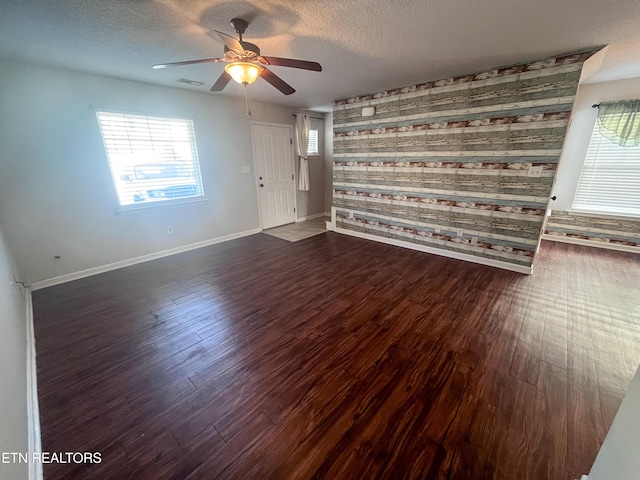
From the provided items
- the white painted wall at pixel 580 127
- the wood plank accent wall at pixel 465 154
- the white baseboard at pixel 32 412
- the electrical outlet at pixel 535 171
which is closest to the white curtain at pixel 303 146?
the wood plank accent wall at pixel 465 154

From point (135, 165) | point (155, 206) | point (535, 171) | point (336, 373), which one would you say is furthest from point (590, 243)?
point (135, 165)

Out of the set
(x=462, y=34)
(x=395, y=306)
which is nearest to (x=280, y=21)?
(x=462, y=34)

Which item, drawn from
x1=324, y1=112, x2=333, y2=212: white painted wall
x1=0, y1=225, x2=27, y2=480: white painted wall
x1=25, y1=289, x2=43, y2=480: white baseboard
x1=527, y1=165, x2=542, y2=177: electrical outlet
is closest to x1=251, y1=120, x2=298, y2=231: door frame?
x1=324, y1=112, x2=333, y2=212: white painted wall

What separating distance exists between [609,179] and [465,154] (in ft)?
8.83

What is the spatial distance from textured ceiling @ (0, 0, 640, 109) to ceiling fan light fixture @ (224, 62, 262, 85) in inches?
13.2

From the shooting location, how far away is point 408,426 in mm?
1438

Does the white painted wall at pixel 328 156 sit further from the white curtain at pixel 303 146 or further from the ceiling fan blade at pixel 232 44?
the ceiling fan blade at pixel 232 44

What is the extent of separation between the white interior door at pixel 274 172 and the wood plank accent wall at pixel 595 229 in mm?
5188

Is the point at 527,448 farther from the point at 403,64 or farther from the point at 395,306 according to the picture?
the point at 403,64

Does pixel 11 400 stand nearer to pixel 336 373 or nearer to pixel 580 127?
pixel 336 373

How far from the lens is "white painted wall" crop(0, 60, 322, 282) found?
9.09 feet

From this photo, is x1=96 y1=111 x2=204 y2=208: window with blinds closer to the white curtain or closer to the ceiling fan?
the ceiling fan

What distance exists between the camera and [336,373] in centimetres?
179

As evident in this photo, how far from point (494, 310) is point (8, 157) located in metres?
5.43
